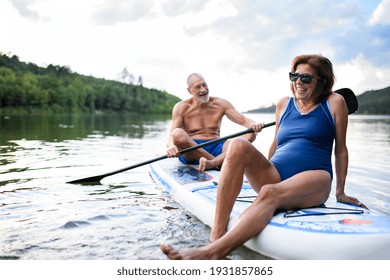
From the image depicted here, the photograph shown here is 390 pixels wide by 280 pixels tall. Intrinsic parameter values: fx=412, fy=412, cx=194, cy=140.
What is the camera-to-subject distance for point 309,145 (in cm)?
333

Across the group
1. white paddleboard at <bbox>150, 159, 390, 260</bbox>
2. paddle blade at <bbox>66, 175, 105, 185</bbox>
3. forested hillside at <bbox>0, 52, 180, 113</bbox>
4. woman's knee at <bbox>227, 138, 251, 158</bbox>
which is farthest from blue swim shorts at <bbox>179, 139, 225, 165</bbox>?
forested hillside at <bbox>0, 52, 180, 113</bbox>

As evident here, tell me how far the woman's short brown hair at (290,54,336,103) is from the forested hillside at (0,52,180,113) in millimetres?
52784

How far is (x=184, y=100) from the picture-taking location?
614 cm

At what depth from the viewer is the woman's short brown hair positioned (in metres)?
3.31

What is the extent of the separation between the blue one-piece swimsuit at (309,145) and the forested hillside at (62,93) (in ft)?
173

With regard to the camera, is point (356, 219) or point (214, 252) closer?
point (214, 252)

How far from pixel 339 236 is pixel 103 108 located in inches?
3143

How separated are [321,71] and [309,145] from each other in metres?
0.60

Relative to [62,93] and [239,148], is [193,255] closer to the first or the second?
[239,148]

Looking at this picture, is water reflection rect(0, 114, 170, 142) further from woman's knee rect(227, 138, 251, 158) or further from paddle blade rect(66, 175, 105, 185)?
woman's knee rect(227, 138, 251, 158)

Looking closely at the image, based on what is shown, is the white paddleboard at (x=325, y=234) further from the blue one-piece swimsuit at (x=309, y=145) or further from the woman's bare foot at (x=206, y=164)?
the woman's bare foot at (x=206, y=164)
